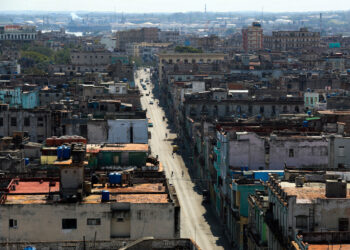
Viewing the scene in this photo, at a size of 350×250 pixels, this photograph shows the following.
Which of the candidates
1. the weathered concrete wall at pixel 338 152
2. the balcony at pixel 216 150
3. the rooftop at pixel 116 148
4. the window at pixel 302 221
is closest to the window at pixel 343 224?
the window at pixel 302 221

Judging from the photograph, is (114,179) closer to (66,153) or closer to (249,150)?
(66,153)

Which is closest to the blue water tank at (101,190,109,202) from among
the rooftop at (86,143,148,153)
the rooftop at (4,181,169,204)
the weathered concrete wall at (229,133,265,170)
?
the rooftop at (4,181,169,204)

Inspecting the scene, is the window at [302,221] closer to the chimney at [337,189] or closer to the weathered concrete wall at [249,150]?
→ the chimney at [337,189]

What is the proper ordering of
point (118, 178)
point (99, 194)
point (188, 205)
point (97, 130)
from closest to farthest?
1. point (99, 194)
2. point (118, 178)
3. point (97, 130)
4. point (188, 205)

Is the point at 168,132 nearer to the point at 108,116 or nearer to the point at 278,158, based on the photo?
the point at 108,116

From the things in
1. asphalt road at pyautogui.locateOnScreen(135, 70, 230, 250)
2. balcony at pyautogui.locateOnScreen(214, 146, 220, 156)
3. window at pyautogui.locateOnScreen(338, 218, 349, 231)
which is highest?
window at pyautogui.locateOnScreen(338, 218, 349, 231)

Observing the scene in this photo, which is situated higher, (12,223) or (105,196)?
(105,196)

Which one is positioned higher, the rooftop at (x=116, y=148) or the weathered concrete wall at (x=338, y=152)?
the rooftop at (x=116, y=148)

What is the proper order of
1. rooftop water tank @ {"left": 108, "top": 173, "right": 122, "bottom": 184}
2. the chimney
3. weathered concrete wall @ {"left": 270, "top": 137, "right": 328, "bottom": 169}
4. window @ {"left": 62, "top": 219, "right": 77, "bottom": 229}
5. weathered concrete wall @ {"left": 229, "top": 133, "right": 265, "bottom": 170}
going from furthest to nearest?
weathered concrete wall @ {"left": 229, "top": 133, "right": 265, "bottom": 170}
weathered concrete wall @ {"left": 270, "top": 137, "right": 328, "bottom": 169}
rooftop water tank @ {"left": 108, "top": 173, "right": 122, "bottom": 184}
the chimney
window @ {"left": 62, "top": 219, "right": 77, "bottom": 229}

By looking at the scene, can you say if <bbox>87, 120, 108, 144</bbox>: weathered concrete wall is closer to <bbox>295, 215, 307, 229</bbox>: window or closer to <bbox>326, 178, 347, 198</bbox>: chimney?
<bbox>326, 178, 347, 198</bbox>: chimney

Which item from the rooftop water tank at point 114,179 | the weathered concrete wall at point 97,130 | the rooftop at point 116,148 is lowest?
the weathered concrete wall at point 97,130

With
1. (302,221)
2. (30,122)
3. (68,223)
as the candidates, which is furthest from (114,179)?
(30,122)

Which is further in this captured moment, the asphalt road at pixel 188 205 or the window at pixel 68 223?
the asphalt road at pixel 188 205
